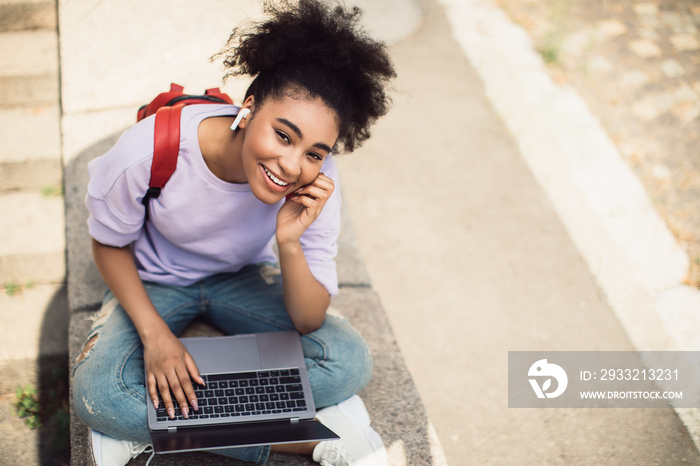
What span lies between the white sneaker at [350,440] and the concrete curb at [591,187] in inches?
53.2

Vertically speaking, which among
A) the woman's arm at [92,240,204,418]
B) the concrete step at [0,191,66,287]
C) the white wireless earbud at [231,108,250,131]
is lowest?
the concrete step at [0,191,66,287]

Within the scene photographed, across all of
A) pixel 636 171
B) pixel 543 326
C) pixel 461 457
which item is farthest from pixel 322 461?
pixel 636 171

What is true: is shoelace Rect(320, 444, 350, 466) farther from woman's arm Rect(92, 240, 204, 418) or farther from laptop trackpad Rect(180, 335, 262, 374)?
woman's arm Rect(92, 240, 204, 418)

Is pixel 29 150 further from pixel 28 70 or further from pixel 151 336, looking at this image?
pixel 151 336

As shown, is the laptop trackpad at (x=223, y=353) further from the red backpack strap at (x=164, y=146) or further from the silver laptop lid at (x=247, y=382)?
the red backpack strap at (x=164, y=146)

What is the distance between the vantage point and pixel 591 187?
11.6ft

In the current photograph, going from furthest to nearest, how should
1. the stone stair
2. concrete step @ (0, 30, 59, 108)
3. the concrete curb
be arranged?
concrete step @ (0, 30, 59, 108) → the concrete curb → the stone stair

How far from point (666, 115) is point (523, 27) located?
44.8 inches

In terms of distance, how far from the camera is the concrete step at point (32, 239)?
2854 mm

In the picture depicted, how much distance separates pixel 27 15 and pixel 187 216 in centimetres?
231

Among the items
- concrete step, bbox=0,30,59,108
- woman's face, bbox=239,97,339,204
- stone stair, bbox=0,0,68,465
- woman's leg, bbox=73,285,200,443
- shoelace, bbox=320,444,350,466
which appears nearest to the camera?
Result: woman's face, bbox=239,97,339,204

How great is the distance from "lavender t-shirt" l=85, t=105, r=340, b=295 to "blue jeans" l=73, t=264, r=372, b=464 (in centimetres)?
8

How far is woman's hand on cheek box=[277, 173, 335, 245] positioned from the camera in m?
1.99

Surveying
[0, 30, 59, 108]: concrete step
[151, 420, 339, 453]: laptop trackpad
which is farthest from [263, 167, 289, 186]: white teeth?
[0, 30, 59, 108]: concrete step
